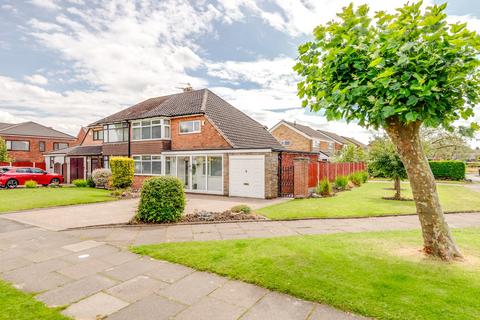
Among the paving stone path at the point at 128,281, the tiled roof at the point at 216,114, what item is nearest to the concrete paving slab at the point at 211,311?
the paving stone path at the point at 128,281

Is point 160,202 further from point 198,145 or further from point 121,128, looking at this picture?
point 121,128

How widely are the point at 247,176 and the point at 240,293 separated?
11.1 metres

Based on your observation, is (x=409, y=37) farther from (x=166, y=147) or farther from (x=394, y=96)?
(x=166, y=147)

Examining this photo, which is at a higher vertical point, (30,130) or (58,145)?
(30,130)

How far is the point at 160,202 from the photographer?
27.0 feet

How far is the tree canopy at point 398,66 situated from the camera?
364 cm

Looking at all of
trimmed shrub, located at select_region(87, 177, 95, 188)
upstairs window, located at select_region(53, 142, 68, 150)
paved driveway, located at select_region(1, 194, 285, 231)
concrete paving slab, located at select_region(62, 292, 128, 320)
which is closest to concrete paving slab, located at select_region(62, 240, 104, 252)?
paved driveway, located at select_region(1, 194, 285, 231)

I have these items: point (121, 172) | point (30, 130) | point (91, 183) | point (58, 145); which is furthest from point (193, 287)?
point (30, 130)

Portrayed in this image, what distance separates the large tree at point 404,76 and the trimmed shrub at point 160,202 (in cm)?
534

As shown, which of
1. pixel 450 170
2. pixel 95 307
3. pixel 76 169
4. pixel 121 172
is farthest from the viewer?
pixel 450 170

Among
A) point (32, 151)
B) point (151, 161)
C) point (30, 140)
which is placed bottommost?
point (151, 161)

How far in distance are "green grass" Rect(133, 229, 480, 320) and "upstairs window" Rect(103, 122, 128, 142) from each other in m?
17.9

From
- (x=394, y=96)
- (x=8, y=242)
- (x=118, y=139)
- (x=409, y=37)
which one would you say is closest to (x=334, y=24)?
(x=409, y=37)

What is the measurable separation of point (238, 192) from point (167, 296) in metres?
11.4
